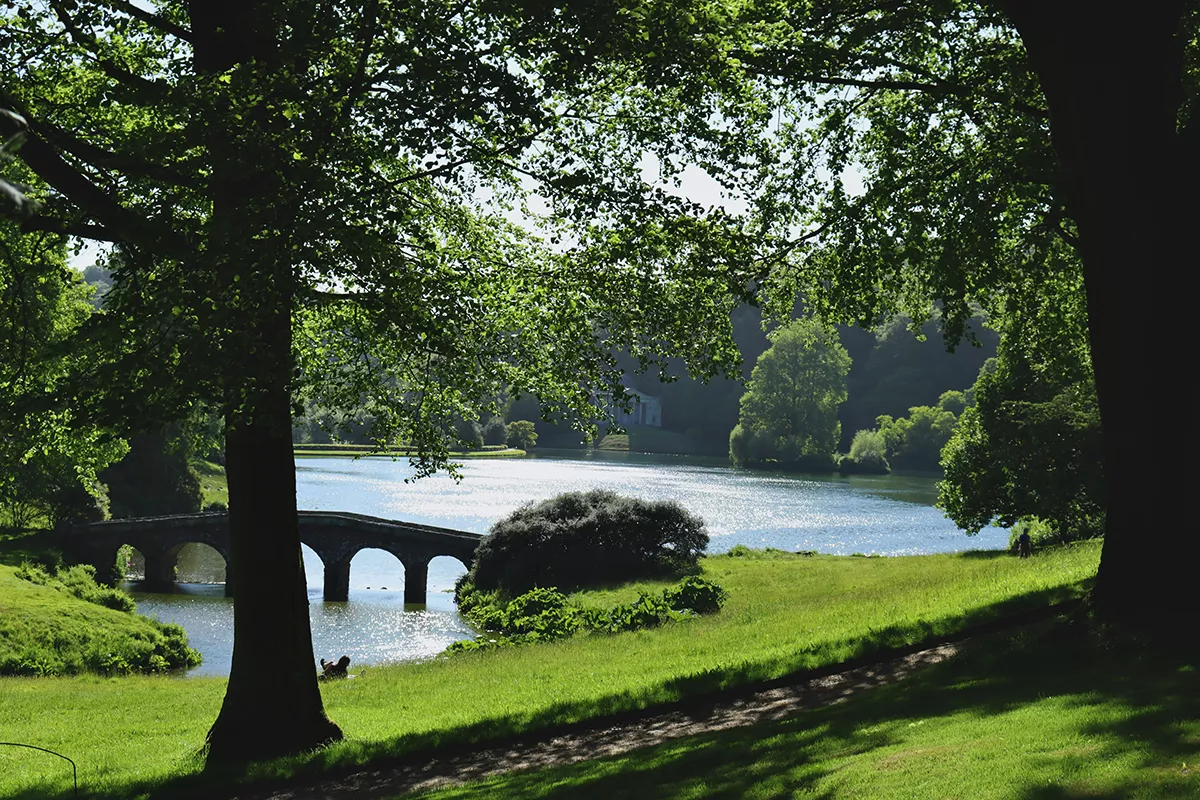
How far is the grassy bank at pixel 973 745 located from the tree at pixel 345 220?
4530 mm

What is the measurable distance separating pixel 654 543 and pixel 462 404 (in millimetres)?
27293

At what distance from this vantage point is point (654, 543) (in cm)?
4356

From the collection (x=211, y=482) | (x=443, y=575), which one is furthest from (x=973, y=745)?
(x=211, y=482)

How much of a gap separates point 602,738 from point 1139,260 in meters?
7.78

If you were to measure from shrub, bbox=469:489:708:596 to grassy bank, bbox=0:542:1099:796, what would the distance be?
46.6ft

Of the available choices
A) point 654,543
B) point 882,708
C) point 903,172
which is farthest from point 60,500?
point 882,708

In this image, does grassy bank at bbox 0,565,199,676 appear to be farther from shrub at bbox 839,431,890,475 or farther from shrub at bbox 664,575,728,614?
shrub at bbox 839,431,890,475

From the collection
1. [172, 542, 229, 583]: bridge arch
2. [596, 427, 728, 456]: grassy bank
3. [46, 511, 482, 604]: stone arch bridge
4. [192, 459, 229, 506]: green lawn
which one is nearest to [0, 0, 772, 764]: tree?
[46, 511, 482, 604]: stone arch bridge

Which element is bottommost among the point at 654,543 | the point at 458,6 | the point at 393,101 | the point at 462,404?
the point at 654,543

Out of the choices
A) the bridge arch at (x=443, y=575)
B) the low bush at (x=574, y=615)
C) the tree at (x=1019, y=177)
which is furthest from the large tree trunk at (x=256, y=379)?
the bridge arch at (x=443, y=575)

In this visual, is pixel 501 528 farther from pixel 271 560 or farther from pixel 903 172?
pixel 271 560

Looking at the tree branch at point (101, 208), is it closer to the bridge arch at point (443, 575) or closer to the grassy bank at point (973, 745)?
the grassy bank at point (973, 745)

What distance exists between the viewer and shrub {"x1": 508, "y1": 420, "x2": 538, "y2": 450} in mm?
136750

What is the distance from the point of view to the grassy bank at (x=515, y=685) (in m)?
13.5
